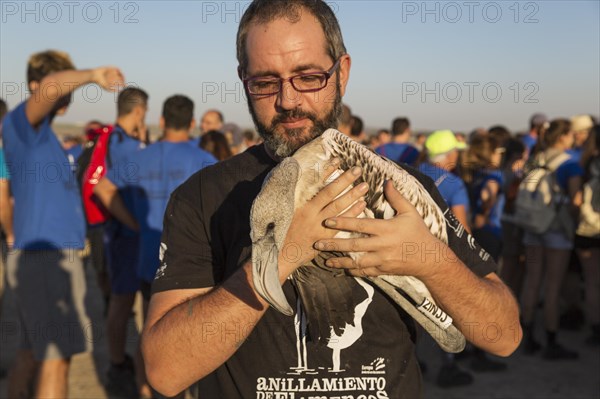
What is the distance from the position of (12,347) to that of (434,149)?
6.01 meters

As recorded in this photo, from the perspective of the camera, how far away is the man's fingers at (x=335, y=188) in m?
1.93

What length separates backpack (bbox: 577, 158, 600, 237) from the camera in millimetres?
7820

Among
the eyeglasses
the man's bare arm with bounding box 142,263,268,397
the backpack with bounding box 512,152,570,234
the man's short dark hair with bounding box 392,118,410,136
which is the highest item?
the eyeglasses

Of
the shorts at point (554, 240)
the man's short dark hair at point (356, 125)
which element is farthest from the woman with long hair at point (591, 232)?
the man's short dark hair at point (356, 125)

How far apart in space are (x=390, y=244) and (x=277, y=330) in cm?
66

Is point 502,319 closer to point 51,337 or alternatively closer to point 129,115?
point 51,337

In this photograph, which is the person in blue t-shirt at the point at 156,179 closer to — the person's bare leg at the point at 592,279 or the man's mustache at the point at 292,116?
the man's mustache at the point at 292,116

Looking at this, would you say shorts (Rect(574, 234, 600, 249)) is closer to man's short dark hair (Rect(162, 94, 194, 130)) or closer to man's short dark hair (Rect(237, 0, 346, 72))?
man's short dark hair (Rect(162, 94, 194, 130))

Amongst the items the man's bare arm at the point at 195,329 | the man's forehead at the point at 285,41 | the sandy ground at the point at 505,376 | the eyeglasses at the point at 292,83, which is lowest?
the sandy ground at the point at 505,376

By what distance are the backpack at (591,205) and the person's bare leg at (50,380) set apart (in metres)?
6.22

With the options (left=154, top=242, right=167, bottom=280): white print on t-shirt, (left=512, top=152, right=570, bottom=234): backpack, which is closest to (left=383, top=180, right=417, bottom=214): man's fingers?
(left=154, top=242, right=167, bottom=280): white print on t-shirt

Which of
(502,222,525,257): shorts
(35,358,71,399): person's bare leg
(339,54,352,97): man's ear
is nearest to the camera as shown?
(339,54,352,97): man's ear

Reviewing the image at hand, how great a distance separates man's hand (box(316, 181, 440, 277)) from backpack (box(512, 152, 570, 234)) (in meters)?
6.32

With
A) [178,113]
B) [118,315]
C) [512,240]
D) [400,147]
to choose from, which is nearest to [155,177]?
[178,113]
